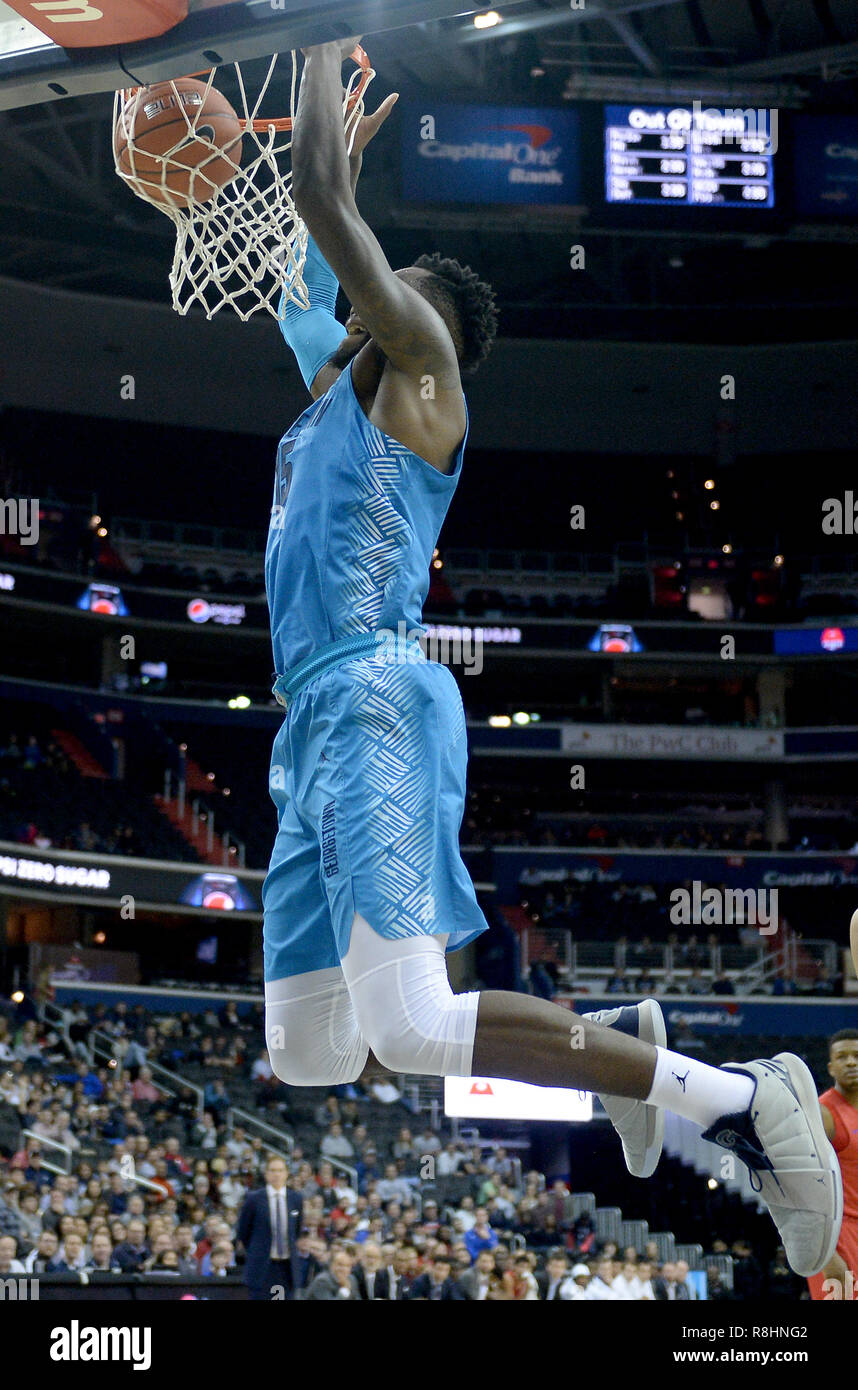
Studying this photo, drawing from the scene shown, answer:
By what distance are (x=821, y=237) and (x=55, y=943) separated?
676 inches

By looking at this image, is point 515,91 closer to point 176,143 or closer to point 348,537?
point 176,143

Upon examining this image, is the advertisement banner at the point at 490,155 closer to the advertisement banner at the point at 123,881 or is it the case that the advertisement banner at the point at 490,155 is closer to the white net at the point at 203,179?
the advertisement banner at the point at 123,881

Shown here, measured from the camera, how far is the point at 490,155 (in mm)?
21656

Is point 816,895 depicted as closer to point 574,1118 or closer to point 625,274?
point 574,1118

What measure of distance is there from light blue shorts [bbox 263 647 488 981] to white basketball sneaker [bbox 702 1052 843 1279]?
734mm

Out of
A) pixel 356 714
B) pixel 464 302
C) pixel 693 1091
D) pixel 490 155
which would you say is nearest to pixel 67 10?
pixel 464 302

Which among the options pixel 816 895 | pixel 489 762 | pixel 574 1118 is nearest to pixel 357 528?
pixel 574 1118

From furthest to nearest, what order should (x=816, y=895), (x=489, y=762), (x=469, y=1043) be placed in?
(x=489, y=762)
(x=816, y=895)
(x=469, y=1043)

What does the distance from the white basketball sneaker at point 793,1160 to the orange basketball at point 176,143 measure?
2937mm

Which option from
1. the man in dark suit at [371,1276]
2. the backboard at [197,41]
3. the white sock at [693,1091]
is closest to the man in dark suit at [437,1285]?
the man in dark suit at [371,1276]

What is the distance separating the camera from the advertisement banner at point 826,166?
21250mm

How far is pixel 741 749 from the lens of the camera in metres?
29.0

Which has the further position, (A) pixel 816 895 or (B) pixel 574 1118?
(A) pixel 816 895

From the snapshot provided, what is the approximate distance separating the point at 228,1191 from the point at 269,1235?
5538mm
